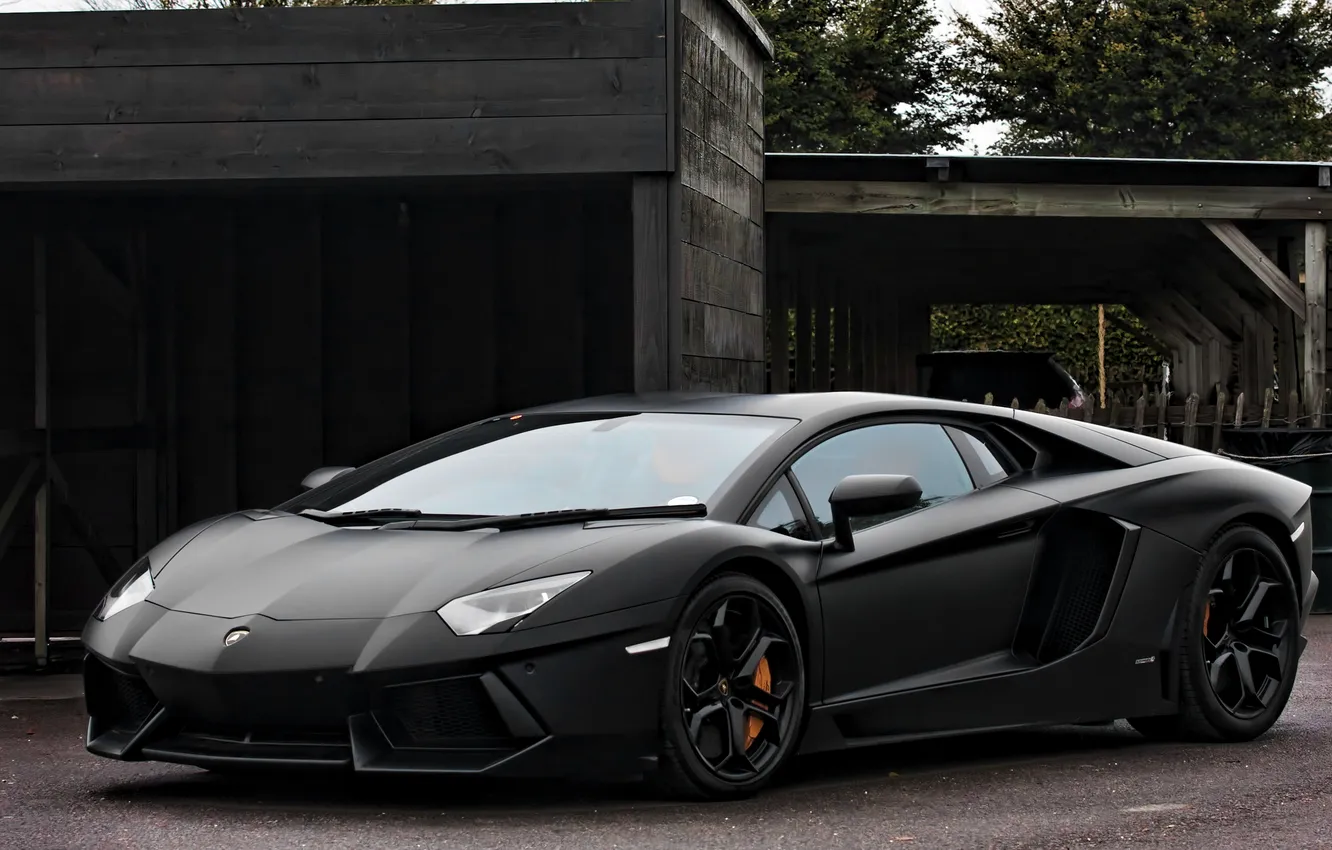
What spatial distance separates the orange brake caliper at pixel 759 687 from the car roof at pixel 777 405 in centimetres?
93

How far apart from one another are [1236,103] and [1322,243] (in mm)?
25653

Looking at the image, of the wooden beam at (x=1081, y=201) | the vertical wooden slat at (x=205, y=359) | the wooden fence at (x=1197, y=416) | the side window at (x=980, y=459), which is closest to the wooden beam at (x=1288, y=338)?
the wooden fence at (x=1197, y=416)

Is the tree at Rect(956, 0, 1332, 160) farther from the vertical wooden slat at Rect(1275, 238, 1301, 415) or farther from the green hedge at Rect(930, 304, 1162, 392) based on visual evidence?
the vertical wooden slat at Rect(1275, 238, 1301, 415)

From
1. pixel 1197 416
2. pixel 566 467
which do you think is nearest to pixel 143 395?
→ pixel 566 467

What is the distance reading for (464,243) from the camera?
39.3 feet

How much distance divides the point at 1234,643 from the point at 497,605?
2994 millimetres

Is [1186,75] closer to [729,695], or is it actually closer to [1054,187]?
[1054,187]

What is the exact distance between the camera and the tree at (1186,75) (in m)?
38.7

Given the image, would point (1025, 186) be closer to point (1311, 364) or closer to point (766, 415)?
point (1311, 364)

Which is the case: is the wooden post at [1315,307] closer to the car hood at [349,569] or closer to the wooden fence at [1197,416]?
the wooden fence at [1197,416]

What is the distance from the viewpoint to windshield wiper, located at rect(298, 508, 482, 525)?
532cm

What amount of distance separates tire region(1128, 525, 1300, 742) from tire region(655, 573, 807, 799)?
1773 mm

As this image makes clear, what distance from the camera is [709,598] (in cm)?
487

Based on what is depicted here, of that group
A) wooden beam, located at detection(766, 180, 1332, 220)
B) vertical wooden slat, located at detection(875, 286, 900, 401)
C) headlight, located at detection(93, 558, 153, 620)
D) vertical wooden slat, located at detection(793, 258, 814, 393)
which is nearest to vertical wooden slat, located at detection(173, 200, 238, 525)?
wooden beam, located at detection(766, 180, 1332, 220)
